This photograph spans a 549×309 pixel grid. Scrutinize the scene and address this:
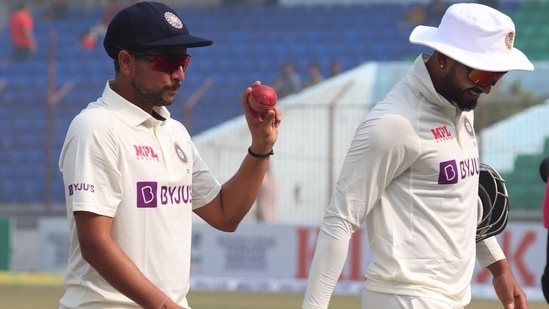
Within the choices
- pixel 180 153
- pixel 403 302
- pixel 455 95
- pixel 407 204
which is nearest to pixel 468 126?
pixel 455 95

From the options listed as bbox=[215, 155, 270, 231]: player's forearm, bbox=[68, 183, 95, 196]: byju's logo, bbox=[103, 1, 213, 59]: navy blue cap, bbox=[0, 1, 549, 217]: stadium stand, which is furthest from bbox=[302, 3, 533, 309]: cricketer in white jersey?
bbox=[0, 1, 549, 217]: stadium stand

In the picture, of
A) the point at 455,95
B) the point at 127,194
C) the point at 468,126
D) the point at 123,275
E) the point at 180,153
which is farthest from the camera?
the point at 468,126

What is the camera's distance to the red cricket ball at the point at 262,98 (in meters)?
4.56

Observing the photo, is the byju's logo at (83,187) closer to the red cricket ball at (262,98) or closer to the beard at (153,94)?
the beard at (153,94)

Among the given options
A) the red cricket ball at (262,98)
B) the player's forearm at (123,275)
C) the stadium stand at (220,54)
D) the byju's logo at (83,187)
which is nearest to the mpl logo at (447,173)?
the red cricket ball at (262,98)

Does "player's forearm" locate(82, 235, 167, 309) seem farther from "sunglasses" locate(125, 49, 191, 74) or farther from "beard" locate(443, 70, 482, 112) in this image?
"beard" locate(443, 70, 482, 112)

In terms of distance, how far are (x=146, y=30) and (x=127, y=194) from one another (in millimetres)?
593

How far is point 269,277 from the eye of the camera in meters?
18.2

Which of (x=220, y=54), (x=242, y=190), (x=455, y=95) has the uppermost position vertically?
(x=455, y=95)

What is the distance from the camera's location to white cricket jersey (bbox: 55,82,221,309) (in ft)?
14.1

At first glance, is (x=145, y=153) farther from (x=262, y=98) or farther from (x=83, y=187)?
(x=262, y=98)

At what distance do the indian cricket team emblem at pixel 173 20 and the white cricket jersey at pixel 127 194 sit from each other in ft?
1.06

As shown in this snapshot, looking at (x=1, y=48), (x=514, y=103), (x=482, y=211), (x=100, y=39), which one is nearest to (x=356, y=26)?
(x=100, y=39)

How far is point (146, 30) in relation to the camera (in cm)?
450
